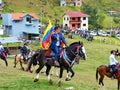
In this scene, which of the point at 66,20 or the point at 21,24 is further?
the point at 66,20

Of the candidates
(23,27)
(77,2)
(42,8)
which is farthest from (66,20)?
(23,27)

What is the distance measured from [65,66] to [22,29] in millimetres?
58697

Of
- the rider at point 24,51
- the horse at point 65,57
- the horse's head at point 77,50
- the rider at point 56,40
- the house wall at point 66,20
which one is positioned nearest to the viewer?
the rider at point 56,40

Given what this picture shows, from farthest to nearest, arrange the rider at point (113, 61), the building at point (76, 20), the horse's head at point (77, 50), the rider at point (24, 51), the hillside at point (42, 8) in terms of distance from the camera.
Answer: the hillside at point (42, 8), the building at point (76, 20), the rider at point (24, 51), the rider at point (113, 61), the horse's head at point (77, 50)

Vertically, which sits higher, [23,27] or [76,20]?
[23,27]

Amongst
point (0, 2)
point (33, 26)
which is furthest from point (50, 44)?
point (0, 2)

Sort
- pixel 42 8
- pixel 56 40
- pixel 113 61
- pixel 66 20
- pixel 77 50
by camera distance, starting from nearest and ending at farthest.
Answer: pixel 56 40 < pixel 77 50 < pixel 113 61 < pixel 66 20 < pixel 42 8

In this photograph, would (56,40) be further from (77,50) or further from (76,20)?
(76,20)

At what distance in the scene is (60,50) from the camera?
21.5 metres

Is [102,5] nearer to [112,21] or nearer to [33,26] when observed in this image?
[112,21]

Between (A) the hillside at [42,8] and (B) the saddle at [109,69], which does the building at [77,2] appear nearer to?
(A) the hillside at [42,8]

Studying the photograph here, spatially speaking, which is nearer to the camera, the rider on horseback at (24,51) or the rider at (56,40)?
the rider at (56,40)

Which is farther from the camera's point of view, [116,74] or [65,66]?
[116,74]

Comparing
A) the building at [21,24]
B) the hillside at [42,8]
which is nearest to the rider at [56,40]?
the building at [21,24]
